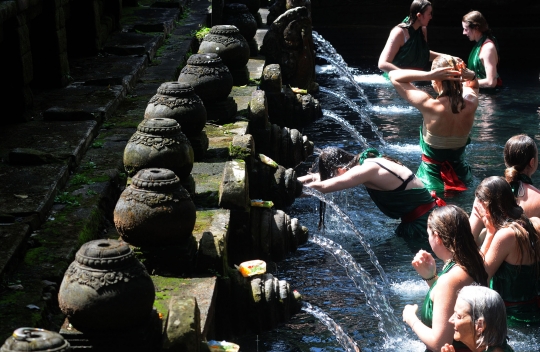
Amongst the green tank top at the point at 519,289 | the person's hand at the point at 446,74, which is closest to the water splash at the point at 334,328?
the green tank top at the point at 519,289

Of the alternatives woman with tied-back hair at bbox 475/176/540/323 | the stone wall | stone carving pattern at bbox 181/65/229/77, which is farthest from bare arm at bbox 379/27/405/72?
woman with tied-back hair at bbox 475/176/540/323

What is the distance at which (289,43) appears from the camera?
11922mm

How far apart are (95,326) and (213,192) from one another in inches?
94.8

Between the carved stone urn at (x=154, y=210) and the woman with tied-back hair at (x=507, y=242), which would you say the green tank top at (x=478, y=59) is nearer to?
the woman with tied-back hair at (x=507, y=242)

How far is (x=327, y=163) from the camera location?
685 cm

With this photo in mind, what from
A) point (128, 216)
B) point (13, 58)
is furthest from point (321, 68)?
point (128, 216)

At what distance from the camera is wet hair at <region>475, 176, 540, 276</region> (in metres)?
5.04

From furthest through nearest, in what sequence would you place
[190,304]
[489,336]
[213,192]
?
[213,192] < [190,304] < [489,336]

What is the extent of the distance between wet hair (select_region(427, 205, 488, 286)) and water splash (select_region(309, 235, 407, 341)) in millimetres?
1416

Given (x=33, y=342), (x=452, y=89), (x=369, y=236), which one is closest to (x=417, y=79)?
(x=452, y=89)

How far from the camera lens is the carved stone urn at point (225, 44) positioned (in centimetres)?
943

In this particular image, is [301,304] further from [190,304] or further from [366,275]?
[190,304]

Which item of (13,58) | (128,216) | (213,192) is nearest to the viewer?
(128,216)

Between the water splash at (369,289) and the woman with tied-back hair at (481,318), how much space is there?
1.88 meters
